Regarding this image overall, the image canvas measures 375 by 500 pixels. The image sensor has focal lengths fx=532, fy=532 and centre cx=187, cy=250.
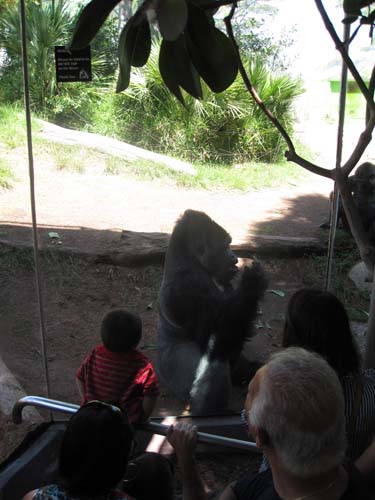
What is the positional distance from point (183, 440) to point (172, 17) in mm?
1145

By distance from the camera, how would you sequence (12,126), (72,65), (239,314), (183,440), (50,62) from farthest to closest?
(12,126) → (50,62) → (239,314) → (72,65) → (183,440)

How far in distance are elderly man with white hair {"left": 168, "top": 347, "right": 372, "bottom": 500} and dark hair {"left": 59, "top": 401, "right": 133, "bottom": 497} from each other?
0.37 m

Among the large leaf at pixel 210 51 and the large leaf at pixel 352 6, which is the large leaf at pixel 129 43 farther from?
the large leaf at pixel 352 6

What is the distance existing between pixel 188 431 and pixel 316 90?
450 cm

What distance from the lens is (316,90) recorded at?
17.4 feet

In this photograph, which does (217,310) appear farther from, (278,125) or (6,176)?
(6,176)

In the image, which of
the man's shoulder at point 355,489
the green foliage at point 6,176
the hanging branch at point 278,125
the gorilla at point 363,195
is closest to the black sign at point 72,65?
the hanging branch at point 278,125

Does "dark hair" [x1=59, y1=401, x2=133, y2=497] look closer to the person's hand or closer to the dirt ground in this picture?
the person's hand

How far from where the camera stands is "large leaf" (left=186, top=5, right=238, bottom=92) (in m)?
1.55

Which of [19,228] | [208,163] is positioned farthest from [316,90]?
[19,228]

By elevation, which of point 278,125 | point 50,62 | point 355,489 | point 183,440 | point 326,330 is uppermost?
point 50,62

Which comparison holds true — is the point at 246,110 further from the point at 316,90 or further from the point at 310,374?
the point at 310,374

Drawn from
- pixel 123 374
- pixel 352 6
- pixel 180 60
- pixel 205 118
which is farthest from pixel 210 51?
pixel 205 118

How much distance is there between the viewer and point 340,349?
181 cm
